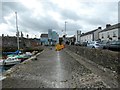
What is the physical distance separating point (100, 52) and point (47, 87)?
19.9 feet

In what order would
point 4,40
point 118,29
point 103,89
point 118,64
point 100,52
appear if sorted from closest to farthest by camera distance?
point 103,89
point 118,64
point 100,52
point 118,29
point 4,40

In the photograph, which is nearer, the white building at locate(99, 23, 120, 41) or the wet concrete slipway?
the wet concrete slipway

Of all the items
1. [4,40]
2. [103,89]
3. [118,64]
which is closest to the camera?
[103,89]

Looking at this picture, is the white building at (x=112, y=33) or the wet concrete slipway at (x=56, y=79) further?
the white building at (x=112, y=33)

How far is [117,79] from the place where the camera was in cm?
843

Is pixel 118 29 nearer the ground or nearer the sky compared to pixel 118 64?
nearer the sky

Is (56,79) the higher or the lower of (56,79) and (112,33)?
the lower

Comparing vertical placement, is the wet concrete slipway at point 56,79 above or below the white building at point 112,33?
below

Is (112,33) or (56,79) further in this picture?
(112,33)

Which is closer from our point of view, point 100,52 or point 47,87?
point 47,87

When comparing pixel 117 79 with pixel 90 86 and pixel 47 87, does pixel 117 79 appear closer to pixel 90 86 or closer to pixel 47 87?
pixel 90 86

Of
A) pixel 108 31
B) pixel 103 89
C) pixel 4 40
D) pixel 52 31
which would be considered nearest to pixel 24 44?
pixel 4 40

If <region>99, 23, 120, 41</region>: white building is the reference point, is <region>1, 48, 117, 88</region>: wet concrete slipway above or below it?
below

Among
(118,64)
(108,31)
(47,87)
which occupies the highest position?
(108,31)
